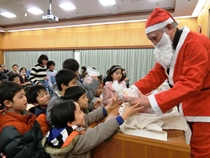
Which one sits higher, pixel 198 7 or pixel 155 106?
pixel 198 7

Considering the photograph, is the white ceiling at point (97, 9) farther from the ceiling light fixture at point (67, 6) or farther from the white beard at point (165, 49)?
the white beard at point (165, 49)

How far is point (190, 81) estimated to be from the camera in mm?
958

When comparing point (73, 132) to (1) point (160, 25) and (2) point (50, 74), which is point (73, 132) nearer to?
(1) point (160, 25)

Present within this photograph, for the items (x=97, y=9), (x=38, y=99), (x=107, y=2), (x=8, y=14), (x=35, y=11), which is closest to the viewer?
(x=38, y=99)

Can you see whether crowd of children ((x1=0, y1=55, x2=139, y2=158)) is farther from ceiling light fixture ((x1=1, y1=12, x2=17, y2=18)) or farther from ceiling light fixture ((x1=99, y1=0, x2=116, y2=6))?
ceiling light fixture ((x1=1, y1=12, x2=17, y2=18))

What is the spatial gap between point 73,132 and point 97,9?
16.0 feet

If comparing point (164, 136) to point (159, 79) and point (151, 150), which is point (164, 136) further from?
point (159, 79)

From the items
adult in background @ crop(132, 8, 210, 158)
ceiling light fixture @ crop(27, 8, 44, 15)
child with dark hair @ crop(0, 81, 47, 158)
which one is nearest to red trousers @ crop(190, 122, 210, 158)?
adult in background @ crop(132, 8, 210, 158)

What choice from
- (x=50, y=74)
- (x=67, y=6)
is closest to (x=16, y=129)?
(x=50, y=74)

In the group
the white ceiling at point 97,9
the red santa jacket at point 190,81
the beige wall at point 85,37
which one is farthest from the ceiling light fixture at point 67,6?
the red santa jacket at point 190,81

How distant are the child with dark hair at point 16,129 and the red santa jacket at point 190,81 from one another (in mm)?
811

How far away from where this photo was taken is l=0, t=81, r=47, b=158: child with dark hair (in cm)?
111

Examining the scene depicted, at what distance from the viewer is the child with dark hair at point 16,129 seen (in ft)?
3.64

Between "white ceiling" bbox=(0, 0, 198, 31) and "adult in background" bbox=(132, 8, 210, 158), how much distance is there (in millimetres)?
3725
